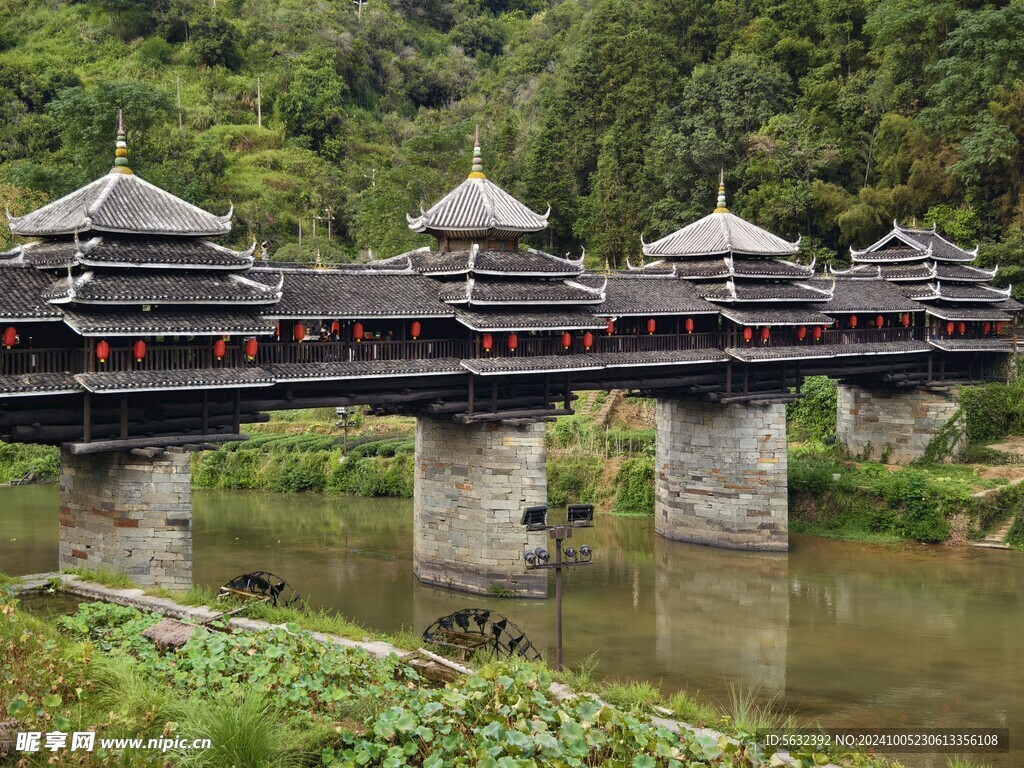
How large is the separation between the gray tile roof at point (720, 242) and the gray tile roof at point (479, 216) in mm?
6252

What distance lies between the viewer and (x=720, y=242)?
32.5 meters

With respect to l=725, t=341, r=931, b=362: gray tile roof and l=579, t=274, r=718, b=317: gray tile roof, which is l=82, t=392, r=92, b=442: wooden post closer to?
l=579, t=274, r=718, b=317: gray tile roof

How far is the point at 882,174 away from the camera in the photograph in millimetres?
51281

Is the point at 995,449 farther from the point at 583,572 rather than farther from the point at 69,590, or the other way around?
the point at 69,590

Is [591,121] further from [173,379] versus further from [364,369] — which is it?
[173,379]

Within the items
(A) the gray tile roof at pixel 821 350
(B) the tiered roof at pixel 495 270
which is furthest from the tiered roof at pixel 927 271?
(B) the tiered roof at pixel 495 270

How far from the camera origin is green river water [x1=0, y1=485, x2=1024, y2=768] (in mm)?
22139

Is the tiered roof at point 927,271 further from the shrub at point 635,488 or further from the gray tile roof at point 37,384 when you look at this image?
the gray tile roof at point 37,384

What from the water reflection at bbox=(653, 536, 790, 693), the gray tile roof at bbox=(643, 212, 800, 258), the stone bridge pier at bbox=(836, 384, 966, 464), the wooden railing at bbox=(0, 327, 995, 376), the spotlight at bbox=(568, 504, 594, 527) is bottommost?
the water reflection at bbox=(653, 536, 790, 693)

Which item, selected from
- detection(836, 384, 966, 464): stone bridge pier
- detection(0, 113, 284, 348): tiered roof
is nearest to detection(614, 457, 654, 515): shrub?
detection(836, 384, 966, 464): stone bridge pier

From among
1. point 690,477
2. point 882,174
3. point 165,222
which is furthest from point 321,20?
point 165,222

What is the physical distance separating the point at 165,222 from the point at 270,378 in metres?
3.78

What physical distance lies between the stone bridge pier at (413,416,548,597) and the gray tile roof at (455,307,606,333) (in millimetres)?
2579

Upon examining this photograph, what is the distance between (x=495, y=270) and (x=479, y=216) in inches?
67.9
